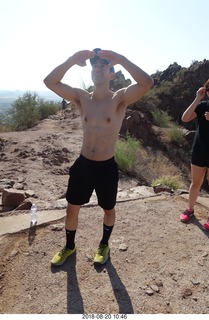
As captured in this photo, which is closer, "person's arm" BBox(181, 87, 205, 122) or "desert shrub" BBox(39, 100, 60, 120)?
"person's arm" BBox(181, 87, 205, 122)

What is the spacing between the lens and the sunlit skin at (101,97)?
2508 mm

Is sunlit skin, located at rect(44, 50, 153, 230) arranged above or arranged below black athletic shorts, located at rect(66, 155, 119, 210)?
above

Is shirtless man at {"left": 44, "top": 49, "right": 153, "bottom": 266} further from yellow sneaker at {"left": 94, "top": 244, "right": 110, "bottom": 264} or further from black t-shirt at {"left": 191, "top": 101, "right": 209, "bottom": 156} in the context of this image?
black t-shirt at {"left": 191, "top": 101, "right": 209, "bottom": 156}

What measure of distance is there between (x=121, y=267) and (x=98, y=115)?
1400 mm

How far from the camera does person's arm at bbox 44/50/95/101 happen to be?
255 cm

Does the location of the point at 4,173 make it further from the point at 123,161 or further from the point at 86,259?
the point at 86,259

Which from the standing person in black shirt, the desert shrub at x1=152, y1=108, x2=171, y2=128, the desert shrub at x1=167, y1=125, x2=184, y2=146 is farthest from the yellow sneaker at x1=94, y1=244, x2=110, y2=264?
the desert shrub at x1=152, y1=108, x2=171, y2=128

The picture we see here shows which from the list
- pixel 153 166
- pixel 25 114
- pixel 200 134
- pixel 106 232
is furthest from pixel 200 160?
pixel 25 114

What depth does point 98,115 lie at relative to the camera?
2.59 metres

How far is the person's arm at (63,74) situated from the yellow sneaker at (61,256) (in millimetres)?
1413

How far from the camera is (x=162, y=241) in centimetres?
322

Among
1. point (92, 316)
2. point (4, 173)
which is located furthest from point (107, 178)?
point (4, 173)

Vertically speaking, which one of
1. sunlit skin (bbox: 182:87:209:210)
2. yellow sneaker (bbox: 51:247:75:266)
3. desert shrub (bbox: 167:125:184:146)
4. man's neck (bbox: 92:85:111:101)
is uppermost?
man's neck (bbox: 92:85:111:101)

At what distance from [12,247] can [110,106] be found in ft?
5.57
